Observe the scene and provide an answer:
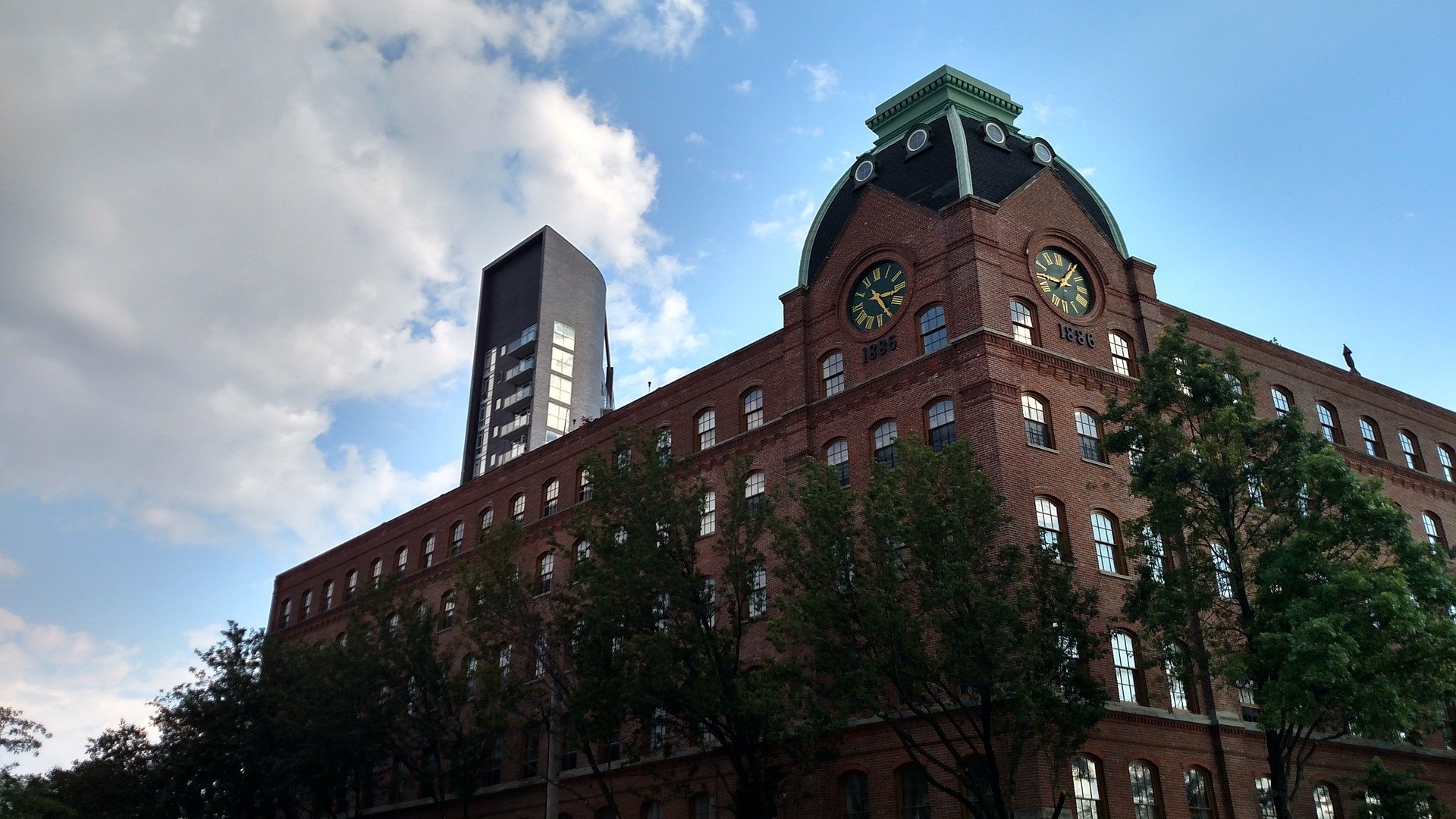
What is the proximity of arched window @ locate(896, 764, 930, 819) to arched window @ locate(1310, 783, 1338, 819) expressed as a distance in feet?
38.9

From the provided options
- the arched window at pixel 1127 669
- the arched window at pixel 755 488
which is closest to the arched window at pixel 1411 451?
the arched window at pixel 1127 669

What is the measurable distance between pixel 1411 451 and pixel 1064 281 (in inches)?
750

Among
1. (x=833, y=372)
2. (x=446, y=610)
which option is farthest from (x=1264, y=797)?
(x=446, y=610)

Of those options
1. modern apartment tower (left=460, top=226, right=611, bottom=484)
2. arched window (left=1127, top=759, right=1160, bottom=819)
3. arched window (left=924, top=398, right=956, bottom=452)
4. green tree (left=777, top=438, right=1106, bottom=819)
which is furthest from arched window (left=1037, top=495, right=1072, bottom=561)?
modern apartment tower (left=460, top=226, right=611, bottom=484)

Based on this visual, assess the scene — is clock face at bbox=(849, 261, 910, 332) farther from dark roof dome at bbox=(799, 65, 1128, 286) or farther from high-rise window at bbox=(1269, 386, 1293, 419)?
high-rise window at bbox=(1269, 386, 1293, 419)

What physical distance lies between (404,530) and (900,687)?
1453 inches

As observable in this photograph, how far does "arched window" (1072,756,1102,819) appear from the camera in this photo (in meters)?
27.5

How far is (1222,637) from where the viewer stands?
27.0m

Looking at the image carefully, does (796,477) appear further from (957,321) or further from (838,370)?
(957,321)

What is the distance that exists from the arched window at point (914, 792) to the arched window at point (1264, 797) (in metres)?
8.92

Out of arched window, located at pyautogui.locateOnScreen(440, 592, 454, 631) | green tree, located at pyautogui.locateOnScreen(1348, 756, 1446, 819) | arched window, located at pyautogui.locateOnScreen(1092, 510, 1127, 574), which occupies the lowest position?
green tree, located at pyautogui.locateOnScreen(1348, 756, 1446, 819)

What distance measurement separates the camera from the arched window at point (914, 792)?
29094 mm

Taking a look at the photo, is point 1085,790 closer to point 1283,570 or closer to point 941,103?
point 1283,570

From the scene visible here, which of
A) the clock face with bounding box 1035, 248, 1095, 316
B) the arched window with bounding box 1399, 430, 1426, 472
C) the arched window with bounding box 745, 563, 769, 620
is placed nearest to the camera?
the arched window with bounding box 745, 563, 769, 620
